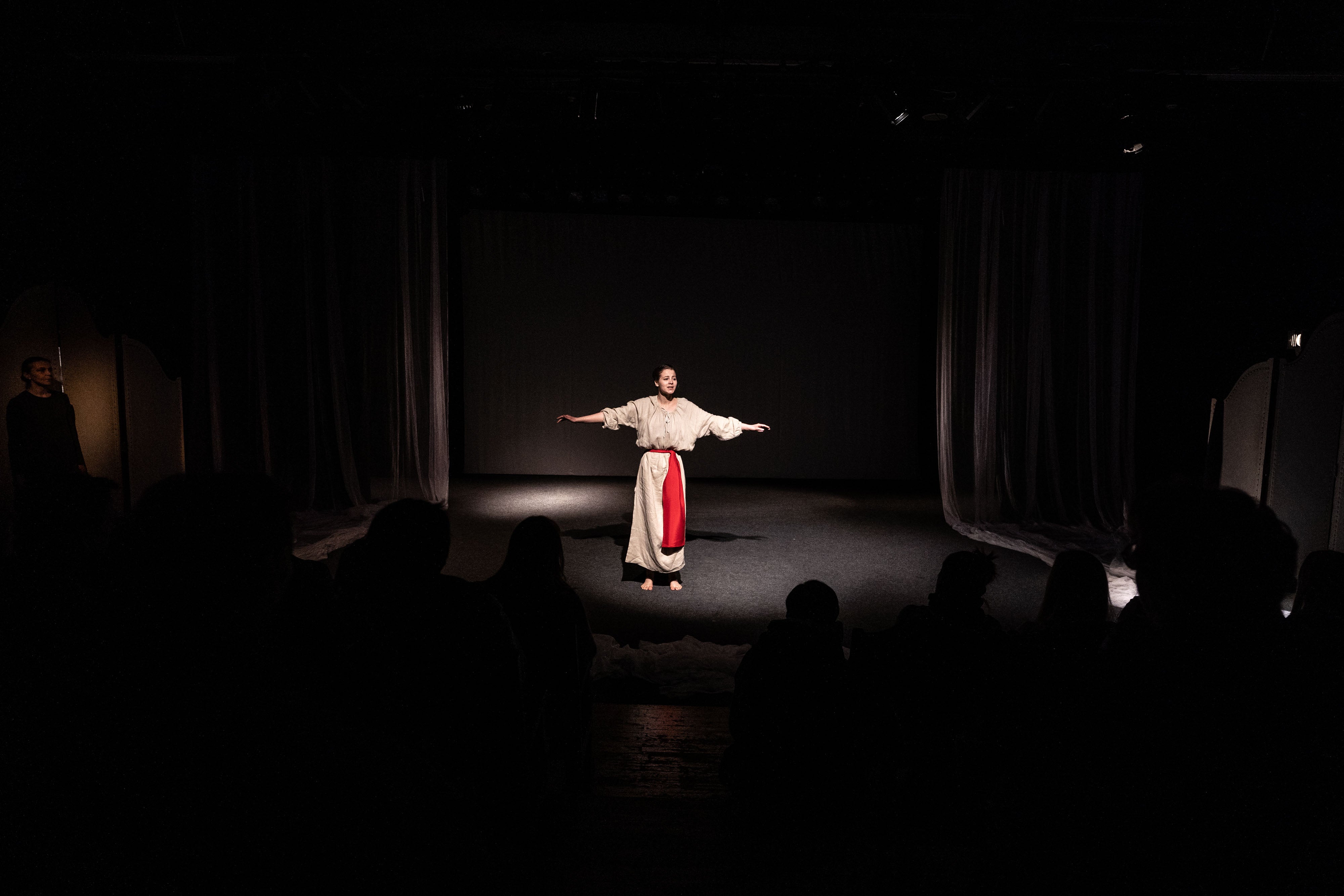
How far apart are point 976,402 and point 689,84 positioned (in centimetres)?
334

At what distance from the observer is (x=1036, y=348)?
6223 mm

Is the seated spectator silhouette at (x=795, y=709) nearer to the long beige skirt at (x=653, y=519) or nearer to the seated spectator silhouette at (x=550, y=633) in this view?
the seated spectator silhouette at (x=550, y=633)

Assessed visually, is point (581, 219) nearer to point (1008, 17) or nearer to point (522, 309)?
point (522, 309)

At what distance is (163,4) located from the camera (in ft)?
15.6

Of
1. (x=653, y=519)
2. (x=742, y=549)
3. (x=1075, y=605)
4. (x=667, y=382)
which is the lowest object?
(x=742, y=549)

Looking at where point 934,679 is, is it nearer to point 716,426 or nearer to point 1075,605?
point 1075,605

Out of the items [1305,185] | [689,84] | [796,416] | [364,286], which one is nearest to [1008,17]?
[689,84]

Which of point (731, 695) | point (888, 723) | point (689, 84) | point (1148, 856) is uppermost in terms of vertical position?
point (689, 84)

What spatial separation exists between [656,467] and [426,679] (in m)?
3.48

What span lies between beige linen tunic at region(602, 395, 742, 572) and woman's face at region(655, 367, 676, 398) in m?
0.11

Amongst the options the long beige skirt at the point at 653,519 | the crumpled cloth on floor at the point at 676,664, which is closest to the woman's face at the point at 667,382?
the long beige skirt at the point at 653,519

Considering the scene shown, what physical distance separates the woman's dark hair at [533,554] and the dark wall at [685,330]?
6219mm

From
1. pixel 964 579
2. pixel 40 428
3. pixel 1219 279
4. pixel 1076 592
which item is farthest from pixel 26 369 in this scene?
pixel 1219 279

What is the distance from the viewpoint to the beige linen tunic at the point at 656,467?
4.70 m
